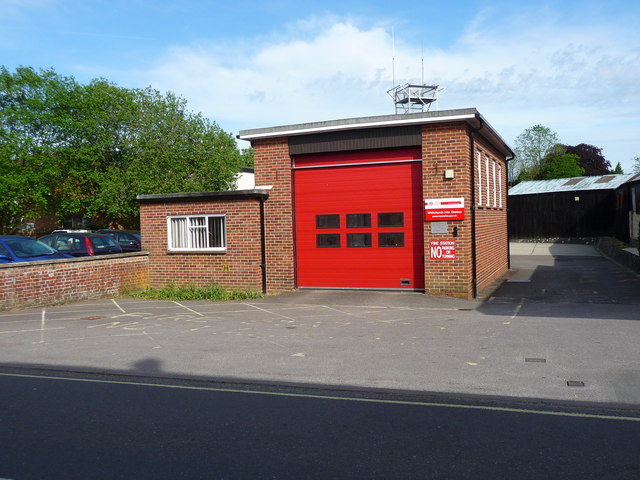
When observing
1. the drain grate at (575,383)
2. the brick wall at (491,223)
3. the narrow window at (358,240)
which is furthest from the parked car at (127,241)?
the drain grate at (575,383)

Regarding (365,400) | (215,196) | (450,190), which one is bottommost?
(365,400)

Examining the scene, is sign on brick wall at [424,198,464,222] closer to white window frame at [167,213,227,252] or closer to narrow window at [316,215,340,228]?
narrow window at [316,215,340,228]

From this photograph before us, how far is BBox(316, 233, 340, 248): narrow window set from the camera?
15773 millimetres

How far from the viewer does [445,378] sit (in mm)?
7254

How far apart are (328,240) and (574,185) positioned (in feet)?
107

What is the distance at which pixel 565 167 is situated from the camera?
2721 inches

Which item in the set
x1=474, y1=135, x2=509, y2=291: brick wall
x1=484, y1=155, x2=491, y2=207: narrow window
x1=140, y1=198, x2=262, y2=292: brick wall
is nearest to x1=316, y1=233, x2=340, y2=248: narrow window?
x1=140, y1=198, x2=262, y2=292: brick wall

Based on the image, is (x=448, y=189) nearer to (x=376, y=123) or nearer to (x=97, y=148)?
(x=376, y=123)

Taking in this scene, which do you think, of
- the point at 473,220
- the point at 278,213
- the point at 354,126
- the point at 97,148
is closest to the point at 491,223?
the point at 473,220

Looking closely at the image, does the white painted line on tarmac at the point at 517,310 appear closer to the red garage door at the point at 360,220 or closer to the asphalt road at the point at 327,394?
the asphalt road at the point at 327,394

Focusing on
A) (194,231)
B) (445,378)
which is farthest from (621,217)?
(445,378)

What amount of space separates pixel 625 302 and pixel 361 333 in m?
6.54

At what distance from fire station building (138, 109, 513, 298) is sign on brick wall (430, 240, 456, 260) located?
0.02 m

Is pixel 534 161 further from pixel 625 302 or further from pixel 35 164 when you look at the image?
pixel 625 302
